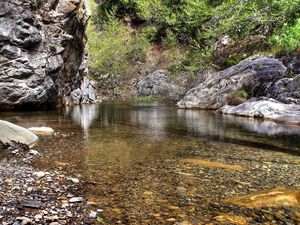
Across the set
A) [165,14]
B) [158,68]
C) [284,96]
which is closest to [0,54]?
[284,96]

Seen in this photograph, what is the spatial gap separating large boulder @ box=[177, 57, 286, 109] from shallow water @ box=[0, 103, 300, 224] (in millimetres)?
11436

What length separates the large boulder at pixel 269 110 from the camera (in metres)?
17.1

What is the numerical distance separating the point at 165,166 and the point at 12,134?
4.00 metres

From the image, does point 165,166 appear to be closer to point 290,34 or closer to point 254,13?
point 254,13

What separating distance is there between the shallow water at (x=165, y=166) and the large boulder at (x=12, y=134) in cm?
39

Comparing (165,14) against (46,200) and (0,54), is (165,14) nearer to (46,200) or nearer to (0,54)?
(0,54)

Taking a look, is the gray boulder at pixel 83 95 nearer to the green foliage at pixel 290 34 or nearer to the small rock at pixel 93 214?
the green foliage at pixel 290 34

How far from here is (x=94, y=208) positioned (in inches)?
193

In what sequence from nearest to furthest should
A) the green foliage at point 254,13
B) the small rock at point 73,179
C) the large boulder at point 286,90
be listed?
the small rock at point 73,179 < the green foliage at point 254,13 < the large boulder at point 286,90

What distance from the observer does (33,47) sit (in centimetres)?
2200

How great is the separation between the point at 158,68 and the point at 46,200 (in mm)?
46270

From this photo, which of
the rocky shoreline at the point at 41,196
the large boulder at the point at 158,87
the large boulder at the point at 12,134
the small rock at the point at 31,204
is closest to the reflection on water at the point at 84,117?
the large boulder at the point at 12,134

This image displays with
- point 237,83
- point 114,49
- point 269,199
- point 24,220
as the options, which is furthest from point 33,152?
point 114,49

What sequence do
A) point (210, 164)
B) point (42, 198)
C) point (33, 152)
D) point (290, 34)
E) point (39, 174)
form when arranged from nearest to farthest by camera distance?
1. point (42, 198)
2. point (39, 174)
3. point (210, 164)
4. point (33, 152)
5. point (290, 34)
